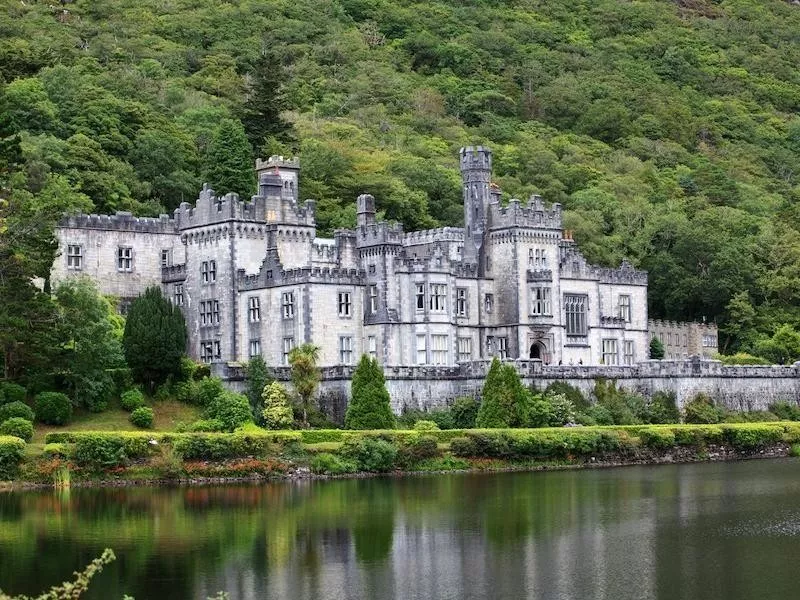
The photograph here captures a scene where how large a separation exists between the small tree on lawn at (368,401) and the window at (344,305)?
294 inches

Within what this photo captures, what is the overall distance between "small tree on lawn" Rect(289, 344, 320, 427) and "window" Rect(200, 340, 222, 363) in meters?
8.33

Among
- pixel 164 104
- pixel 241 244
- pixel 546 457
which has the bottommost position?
pixel 546 457

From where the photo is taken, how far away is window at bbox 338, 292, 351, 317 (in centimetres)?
9050

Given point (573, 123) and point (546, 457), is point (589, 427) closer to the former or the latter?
point (546, 457)

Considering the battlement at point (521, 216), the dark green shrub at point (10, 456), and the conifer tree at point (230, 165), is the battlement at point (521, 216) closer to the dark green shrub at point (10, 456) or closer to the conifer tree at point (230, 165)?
the conifer tree at point (230, 165)

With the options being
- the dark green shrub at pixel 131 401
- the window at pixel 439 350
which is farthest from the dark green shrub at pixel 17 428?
the window at pixel 439 350

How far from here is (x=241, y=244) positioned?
9225 centimetres

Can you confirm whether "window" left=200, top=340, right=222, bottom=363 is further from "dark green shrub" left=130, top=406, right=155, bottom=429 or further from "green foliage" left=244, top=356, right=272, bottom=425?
"dark green shrub" left=130, top=406, right=155, bottom=429

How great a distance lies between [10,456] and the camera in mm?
71188

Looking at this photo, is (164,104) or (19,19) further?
(19,19)

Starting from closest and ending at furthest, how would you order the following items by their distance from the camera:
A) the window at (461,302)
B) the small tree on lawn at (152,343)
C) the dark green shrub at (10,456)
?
the dark green shrub at (10,456), the small tree on lawn at (152,343), the window at (461,302)

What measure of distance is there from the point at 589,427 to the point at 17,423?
25396 millimetres

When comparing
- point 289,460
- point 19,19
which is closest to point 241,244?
point 289,460

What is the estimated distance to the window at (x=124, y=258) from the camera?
9444cm
